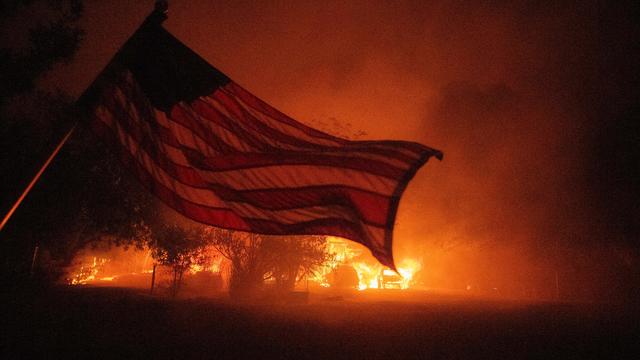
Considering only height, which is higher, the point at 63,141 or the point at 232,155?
the point at 232,155

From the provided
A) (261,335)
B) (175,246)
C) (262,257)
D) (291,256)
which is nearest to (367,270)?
(291,256)

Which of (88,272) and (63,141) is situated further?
(88,272)

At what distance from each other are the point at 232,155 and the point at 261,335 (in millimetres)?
7341

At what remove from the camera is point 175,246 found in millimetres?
22719

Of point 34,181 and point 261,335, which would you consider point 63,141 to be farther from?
point 261,335

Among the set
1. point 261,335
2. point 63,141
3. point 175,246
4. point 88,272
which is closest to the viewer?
point 63,141

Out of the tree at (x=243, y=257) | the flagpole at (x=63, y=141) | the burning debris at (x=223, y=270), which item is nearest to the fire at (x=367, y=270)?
the burning debris at (x=223, y=270)

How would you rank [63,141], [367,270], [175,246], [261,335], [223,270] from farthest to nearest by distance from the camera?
[367,270], [223,270], [175,246], [261,335], [63,141]

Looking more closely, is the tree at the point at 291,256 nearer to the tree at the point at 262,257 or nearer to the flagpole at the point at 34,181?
the tree at the point at 262,257

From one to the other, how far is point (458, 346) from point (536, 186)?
1423 inches

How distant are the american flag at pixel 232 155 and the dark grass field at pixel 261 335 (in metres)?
4.32

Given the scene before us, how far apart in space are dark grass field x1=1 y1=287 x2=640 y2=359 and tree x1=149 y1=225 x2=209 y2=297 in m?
8.75

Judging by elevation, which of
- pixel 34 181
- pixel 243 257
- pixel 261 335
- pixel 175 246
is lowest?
pixel 261 335

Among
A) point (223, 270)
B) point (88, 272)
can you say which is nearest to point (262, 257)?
point (223, 270)
